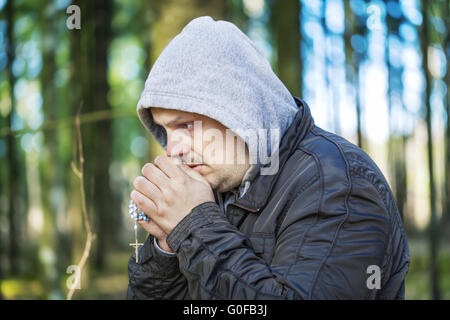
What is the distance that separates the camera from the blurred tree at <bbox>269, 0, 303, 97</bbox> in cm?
571

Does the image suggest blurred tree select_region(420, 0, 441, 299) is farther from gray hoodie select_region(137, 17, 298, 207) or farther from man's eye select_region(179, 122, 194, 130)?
man's eye select_region(179, 122, 194, 130)

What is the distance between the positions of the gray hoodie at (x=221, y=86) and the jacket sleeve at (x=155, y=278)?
0.46 meters

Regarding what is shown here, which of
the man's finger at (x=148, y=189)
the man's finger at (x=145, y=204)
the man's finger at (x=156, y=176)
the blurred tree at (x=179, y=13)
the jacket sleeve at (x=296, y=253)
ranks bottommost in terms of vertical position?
the jacket sleeve at (x=296, y=253)

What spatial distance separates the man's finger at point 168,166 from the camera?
1750 millimetres

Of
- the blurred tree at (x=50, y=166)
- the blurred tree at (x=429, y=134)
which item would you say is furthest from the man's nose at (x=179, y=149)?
the blurred tree at (x=50, y=166)

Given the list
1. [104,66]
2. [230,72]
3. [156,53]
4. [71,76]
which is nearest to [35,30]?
[104,66]

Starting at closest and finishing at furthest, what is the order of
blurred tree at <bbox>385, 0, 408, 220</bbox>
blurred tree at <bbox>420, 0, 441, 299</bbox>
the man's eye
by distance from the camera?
1. the man's eye
2. blurred tree at <bbox>420, 0, 441, 299</bbox>
3. blurred tree at <bbox>385, 0, 408, 220</bbox>

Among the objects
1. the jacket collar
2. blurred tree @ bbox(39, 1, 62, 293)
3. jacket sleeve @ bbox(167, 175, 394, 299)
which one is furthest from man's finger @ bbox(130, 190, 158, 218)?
blurred tree @ bbox(39, 1, 62, 293)

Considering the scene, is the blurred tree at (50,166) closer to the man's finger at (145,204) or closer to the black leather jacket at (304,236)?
the man's finger at (145,204)

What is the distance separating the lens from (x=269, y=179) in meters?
1.83

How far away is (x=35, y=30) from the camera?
35.8 ft

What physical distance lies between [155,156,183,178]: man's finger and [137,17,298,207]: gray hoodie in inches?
8.7
